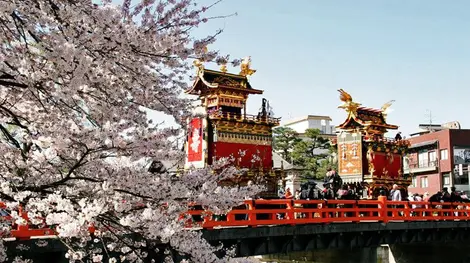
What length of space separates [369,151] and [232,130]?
8.97 meters

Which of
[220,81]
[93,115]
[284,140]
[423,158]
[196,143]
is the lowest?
[93,115]

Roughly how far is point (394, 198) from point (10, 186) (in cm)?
1675

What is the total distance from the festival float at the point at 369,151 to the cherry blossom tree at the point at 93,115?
24.8 meters

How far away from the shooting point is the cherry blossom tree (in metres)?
4.42

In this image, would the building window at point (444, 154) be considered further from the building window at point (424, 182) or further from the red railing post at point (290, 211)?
the red railing post at point (290, 211)

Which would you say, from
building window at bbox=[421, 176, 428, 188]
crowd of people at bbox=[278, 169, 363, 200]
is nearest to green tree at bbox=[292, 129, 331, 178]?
building window at bbox=[421, 176, 428, 188]

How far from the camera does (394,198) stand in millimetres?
19469

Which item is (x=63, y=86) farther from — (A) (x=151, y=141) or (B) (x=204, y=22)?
(B) (x=204, y=22)

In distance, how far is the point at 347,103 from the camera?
3125 cm

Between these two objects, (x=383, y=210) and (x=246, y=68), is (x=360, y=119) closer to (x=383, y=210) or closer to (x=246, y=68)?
(x=246, y=68)

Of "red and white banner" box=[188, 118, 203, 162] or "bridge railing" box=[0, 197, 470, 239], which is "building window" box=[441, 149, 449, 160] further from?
"red and white banner" box=[188, 118, 203, 162]

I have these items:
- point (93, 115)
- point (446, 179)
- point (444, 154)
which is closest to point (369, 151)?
point (444, 154)

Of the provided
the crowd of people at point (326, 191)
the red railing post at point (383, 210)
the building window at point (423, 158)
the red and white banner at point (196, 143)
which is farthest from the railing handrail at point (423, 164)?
the crowd of people at point (326, 191)

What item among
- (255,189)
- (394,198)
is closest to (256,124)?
(394,198)
